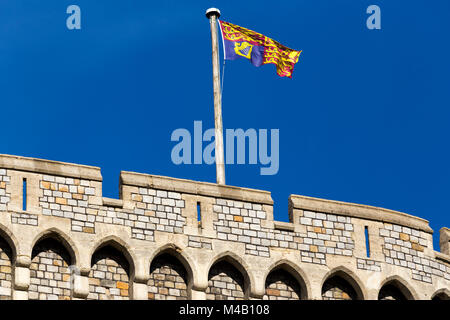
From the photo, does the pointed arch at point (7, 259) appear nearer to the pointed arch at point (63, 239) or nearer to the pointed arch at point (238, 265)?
the pointed arch at point (63, 239)

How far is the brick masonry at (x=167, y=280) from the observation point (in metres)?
50.3

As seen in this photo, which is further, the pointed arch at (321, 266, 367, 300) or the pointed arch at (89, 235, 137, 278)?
the pointed arch at (321, 266, 367, 300)

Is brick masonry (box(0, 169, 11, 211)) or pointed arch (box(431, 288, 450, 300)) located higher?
brick masonry (box(0, 169, 11, 211))

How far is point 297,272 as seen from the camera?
169 feet

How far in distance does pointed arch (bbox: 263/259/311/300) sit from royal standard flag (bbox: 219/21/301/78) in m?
7.49

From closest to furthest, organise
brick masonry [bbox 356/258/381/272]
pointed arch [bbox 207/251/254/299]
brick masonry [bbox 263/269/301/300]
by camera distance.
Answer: pointed arch [bbox 207/251/254/299] → brick masonry [bbox 263/269/301/300] → brick masonry [bbox 356/258/381/272]

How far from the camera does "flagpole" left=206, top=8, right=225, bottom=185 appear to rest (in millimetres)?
53156

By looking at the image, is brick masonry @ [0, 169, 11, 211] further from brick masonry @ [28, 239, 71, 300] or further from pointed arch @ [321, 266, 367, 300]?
pointed arch @ [321, 266, 367, 300]

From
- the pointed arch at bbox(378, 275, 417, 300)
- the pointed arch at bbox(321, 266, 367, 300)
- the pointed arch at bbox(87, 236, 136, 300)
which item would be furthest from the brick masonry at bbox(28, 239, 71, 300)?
the pointed arch at bbox(378, 275, 417, 300)

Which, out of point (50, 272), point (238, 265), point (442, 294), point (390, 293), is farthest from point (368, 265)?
point (50, 272)

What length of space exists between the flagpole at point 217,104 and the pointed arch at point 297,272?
2.74 m

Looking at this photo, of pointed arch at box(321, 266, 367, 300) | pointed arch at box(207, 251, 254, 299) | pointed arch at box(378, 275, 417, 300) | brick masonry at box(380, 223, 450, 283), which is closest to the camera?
pointed arch at box(207, 251, 254, 299)
